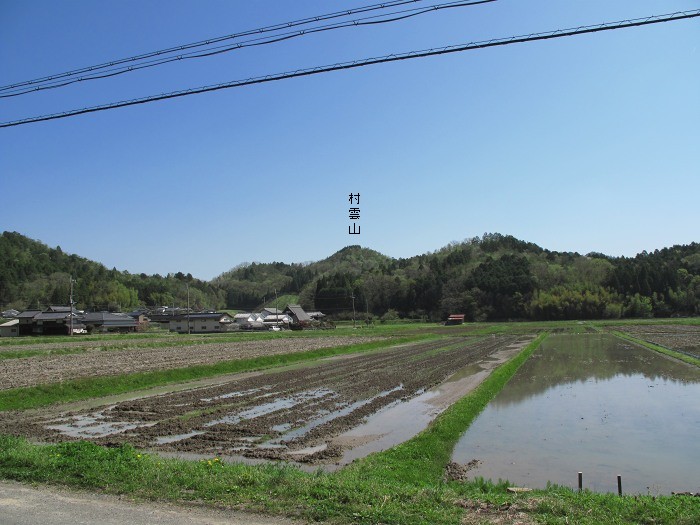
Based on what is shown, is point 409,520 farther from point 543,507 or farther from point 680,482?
point 680,482

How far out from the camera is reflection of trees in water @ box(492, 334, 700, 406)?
19455 mm

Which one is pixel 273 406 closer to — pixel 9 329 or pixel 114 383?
pixel 114 383

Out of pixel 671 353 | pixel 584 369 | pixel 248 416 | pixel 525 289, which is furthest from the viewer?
pixel 525 289

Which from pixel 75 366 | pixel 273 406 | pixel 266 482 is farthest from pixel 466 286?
pixel 266 482

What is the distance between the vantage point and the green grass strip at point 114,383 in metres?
16.3

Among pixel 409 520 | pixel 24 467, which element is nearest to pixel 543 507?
pixel 409 520

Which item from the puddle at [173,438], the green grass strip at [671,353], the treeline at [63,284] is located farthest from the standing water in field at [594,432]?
the treeline at [63,284]

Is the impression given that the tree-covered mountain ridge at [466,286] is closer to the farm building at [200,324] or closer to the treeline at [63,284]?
the treeline at [63,284]

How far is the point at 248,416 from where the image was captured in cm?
1434

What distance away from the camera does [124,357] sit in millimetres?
31234

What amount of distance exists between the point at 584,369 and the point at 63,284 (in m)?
108

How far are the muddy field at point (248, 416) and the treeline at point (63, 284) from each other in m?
94.6

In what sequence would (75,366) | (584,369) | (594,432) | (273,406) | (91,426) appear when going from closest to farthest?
(594,432) < (91,426) < (273,406) < (584,369) < (75,366)

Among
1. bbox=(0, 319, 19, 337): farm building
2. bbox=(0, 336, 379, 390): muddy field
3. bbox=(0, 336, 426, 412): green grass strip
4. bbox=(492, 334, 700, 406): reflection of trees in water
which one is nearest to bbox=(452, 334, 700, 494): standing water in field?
bbox=(492, 334, 700, 406): reflection of trees in water
